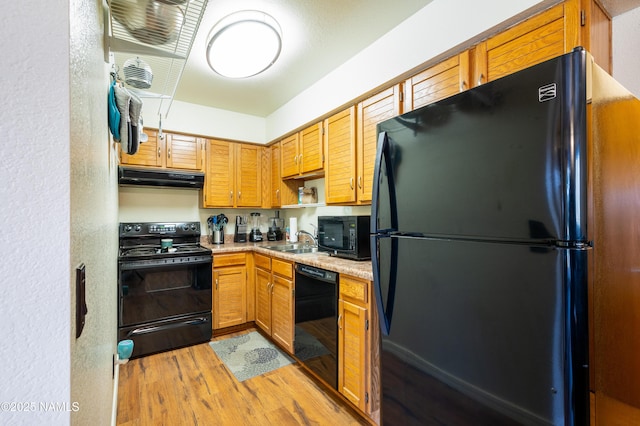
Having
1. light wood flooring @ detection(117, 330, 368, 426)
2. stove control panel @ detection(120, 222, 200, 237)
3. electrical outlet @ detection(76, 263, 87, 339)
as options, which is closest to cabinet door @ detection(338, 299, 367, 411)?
light wood flooring @ detection(117, 330, 368, 426)

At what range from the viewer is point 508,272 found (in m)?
0.90

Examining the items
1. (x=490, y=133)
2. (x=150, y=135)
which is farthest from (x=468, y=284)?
(x=150, y=135)

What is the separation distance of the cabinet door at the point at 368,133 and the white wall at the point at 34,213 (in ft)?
6.02

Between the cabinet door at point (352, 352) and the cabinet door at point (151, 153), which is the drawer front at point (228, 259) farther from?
the cabinet door at point (352, 352)

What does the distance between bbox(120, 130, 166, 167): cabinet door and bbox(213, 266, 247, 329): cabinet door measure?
1.31 metres

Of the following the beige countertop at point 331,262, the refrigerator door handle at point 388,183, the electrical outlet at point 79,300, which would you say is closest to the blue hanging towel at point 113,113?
the electrical outlet at point 79,300

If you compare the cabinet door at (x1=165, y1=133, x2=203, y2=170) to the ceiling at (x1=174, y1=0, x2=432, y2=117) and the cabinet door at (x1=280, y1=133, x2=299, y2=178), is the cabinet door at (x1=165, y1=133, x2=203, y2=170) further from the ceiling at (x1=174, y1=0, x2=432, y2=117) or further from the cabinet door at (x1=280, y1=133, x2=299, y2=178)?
the cabinet door at (x1=280, y1=133, x2=299, y2=178)

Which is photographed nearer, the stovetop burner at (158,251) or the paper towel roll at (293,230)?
the stovetop burner at (158,251)

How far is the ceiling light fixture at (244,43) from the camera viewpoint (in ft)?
5.62

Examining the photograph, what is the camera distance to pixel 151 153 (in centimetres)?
304

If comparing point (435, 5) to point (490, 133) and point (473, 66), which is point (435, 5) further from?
point (490, 133)

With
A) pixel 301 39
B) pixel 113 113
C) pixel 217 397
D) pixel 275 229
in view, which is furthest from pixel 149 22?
pixel 275 229

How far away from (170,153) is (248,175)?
87 cm

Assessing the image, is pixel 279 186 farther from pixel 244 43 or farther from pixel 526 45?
pixel 526 45
